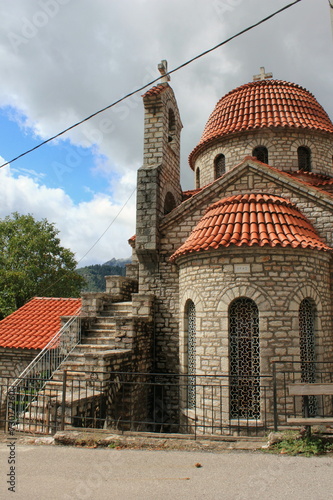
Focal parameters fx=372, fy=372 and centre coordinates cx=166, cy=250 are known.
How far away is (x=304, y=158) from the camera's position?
13.3 metres

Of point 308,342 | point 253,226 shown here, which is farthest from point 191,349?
point 253,226

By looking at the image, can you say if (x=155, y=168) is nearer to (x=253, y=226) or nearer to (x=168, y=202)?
(x=168, y=202)

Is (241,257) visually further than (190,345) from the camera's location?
No

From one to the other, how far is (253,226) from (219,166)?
6285 mm

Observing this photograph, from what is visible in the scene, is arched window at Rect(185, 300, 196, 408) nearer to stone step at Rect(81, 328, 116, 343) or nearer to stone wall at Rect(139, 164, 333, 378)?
stone wall at Rect(139, 164, 333, 378)

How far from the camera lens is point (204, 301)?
850 centimetres

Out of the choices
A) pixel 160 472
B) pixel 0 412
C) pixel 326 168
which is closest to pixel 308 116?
pixel 326 168

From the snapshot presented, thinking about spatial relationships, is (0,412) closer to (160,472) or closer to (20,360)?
(20,360)

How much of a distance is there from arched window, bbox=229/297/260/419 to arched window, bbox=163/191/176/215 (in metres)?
4.78

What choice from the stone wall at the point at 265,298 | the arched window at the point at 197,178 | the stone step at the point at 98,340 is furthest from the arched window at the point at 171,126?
the stone step at the point at 98,340

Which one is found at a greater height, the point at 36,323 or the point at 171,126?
the point at 171,126

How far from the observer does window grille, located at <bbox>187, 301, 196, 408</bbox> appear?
8852 millimetres

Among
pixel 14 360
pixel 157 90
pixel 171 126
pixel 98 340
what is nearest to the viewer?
pixel 98 340

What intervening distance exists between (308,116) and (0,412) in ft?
47.0
